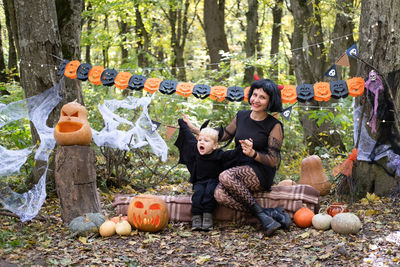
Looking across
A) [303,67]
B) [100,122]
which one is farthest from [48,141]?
[303,67]

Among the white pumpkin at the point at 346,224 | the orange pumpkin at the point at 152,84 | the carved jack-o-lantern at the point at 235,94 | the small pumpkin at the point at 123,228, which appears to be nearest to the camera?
the white pumpkin at the point at 346,224

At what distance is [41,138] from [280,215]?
3159 mm

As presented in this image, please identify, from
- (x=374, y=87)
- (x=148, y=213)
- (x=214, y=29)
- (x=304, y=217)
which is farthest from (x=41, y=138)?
(x=214, y=29)

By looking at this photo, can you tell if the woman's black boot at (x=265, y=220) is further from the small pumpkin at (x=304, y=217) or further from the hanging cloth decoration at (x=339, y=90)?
the hanging cloth decoration at (x=339, y=90)

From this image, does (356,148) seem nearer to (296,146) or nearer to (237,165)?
(237,165)

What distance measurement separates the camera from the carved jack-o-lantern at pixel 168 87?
19.4 feet

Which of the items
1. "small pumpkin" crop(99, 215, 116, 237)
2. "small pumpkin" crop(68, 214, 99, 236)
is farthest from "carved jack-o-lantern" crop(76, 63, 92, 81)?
"small pumpkin" crop(99, 215, 116, 237)

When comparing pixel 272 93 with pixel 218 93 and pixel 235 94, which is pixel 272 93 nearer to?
pixel 235 94

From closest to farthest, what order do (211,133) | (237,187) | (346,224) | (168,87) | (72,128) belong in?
(346,224) → (237,187) → (72,128) → (211,133) → (168,87)

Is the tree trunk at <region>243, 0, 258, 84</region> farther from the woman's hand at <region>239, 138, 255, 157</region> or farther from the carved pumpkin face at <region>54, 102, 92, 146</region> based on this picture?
the carved pumpkin face at <region>54, 102, 92, 146</region>

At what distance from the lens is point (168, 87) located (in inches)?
234

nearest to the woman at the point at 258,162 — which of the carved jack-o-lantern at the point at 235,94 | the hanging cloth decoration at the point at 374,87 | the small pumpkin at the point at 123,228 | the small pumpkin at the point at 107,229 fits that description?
the carved jack-o-lantern at the point at 235,94

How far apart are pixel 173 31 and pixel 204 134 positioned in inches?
506

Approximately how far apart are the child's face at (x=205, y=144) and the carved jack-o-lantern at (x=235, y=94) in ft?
2.60
